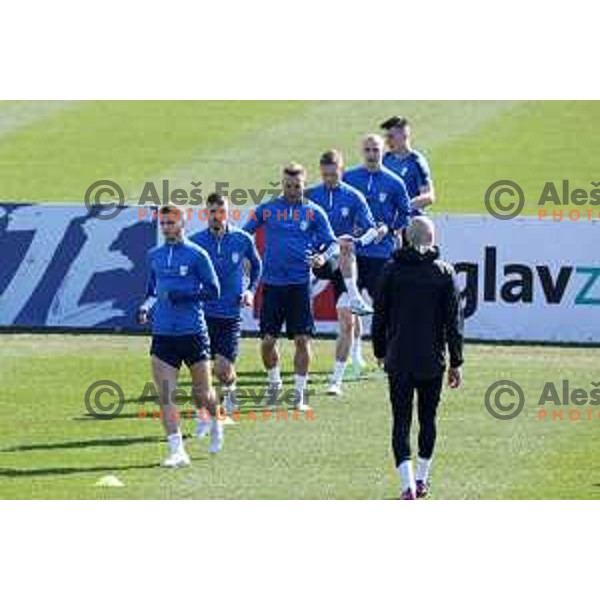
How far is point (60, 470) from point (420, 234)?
3877mm

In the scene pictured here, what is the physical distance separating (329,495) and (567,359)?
332 inches

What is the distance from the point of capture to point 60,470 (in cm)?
1769

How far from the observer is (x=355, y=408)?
21.0 meters

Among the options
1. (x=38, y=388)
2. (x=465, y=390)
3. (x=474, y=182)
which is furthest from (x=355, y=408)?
(x=474, y=182)

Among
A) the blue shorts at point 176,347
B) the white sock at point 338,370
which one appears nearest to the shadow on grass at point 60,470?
the blue shorts at point 176,347

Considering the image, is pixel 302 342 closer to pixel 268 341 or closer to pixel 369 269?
pixel 268 341

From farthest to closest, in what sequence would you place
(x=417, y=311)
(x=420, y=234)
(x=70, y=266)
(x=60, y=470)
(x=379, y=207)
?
(x=70, y=266) → (x=379, y=207) → (x=60, y=470) → (x=417, y=311) → (x=420, y=234)

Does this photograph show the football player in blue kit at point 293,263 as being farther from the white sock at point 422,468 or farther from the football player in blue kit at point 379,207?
the white sock at point 422,468

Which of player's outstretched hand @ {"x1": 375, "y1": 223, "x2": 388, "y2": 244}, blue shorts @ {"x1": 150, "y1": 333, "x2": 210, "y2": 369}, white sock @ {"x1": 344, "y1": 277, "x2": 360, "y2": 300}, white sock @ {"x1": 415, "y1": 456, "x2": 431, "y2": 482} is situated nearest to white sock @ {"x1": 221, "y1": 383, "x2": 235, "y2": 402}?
blue shorts @ {"x1": 150, "y1": 333, "x2": 210, "y2": 369}

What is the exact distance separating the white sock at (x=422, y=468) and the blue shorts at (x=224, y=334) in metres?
3.64

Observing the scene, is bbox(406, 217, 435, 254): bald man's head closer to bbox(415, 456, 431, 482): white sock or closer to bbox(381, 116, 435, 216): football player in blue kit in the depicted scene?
bbox(415, 456, 431, 482): white sock

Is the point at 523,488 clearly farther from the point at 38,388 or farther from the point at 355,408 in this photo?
the point at 38,388


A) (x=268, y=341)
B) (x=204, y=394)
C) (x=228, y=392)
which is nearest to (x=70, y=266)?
(x=268, y=341)

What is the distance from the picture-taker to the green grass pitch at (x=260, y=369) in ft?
57.0
